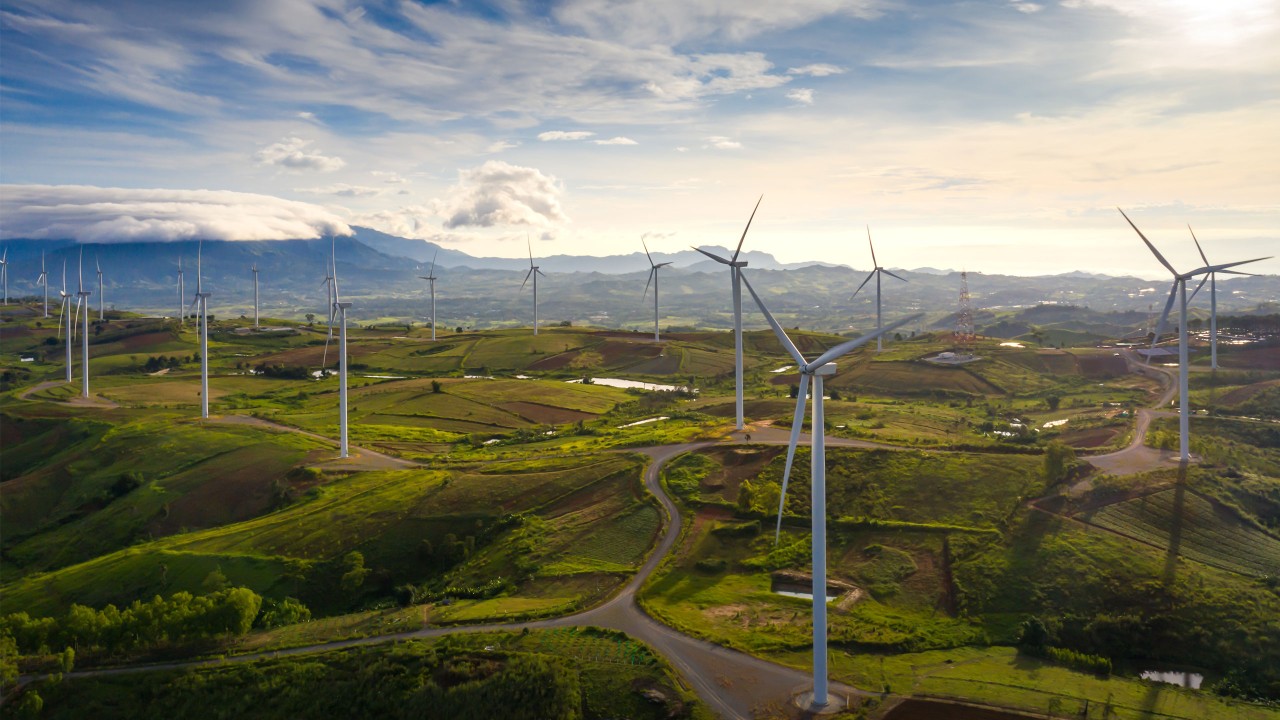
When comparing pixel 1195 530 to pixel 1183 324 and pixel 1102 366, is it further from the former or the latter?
pixel 1102 366

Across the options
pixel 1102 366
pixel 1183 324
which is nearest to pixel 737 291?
pixel 1183 324

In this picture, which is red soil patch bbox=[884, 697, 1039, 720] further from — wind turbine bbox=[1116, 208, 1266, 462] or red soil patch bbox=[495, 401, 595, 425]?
red soil patch bbox=[495, 401, 595, 425]

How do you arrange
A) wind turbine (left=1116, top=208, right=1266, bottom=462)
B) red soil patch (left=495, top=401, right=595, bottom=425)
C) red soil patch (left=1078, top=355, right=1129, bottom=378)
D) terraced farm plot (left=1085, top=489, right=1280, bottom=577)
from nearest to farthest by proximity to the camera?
terraced farm plot (left=1085, top=489, right=1280, bottom=577)
wind turbine (left=1116, top=208, right=1266, bottom=462)
red soil patch (left=495, top=401, right=595, bottom=425)
red soil patch (left=1078, top=355, right=1129, bottom=378)

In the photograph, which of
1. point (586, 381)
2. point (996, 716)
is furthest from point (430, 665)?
point (586, 381)

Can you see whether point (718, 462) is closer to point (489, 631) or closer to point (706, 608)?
point (706, 608)

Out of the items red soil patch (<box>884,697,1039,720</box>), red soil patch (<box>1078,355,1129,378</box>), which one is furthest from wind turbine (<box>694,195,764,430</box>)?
red soil patch (<box>1078,355,1129,378</box>)

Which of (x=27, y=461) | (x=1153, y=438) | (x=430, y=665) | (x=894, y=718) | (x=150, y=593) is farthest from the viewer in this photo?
(x=27, y=461)

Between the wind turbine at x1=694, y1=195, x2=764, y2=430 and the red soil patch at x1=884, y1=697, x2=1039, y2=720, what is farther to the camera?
the wind turbine at x1=694, y1=195, x2=764, y2=430
